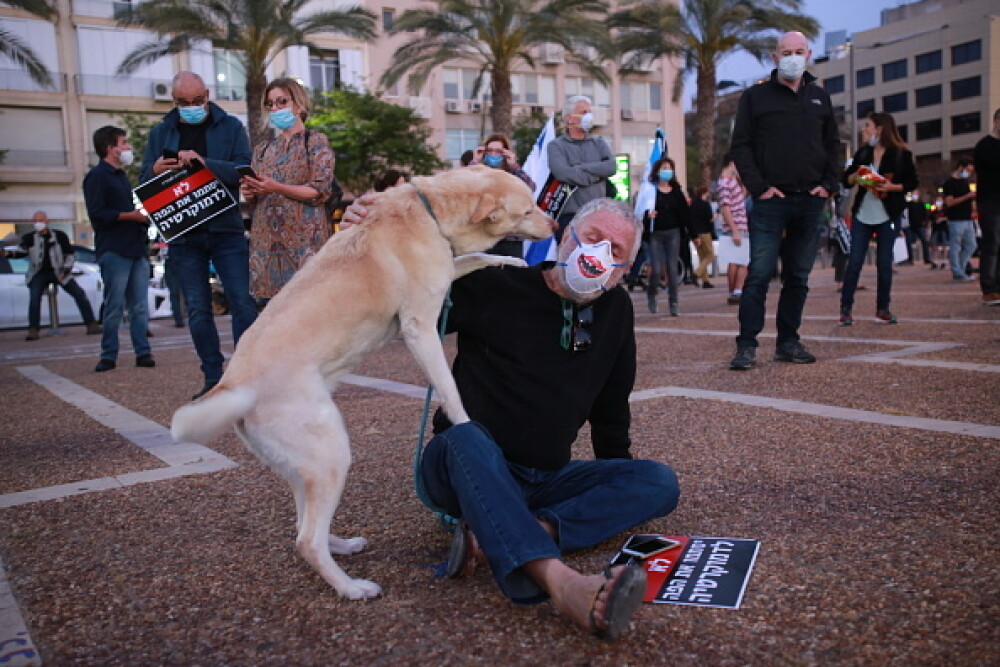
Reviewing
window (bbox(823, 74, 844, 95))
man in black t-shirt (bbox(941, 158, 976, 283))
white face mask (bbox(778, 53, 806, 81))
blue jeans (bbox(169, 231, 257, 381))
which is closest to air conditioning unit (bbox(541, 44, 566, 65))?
man in black t-shirt (bbox(941, 158, 976, 283))

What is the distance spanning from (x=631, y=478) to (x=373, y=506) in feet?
3.73

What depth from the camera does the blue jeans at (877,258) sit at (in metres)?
8.54

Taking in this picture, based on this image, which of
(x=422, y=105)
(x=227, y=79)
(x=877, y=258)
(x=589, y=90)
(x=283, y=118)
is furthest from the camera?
(x=589, y=90)

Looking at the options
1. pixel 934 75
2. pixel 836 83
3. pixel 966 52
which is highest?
pixel 836 83

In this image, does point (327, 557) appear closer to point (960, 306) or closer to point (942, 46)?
point (960, 306)

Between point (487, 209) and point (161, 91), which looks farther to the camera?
point (161, 91)

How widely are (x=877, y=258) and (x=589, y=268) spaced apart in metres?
6.74

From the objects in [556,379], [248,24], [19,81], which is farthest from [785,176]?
[19,81]

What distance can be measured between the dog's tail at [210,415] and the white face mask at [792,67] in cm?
542

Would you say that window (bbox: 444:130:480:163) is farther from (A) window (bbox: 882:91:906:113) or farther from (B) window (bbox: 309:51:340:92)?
(A) window (bbox: 882:91:906:113)

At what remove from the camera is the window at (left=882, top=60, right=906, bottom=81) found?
7812cm

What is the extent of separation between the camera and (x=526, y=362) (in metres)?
2.86

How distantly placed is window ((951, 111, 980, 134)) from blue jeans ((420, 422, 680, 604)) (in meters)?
81.3

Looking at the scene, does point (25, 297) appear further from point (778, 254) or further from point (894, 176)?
point (894, 176)
